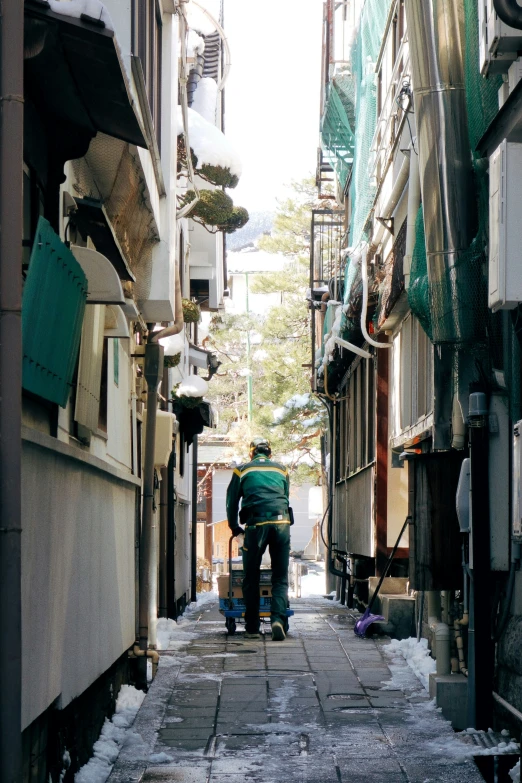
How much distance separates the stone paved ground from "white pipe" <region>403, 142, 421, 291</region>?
3.84m

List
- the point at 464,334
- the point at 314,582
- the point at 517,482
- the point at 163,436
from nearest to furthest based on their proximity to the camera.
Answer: the point at 517,482
the point at 464,334
the point at 163,436
the point at 314,582

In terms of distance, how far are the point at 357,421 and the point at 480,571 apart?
13.5 meters

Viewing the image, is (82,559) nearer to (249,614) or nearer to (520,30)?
(520,30)

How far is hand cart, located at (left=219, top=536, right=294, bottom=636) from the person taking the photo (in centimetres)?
1363

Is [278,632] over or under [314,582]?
over

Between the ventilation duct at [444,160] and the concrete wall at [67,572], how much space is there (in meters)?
2.72

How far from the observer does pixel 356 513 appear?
19547mm

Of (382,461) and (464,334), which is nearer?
(464,334)

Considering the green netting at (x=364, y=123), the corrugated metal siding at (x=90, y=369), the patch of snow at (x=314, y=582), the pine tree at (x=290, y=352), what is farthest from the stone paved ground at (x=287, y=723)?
the pine tree at (x=290, y=352)

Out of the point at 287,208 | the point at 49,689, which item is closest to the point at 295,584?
the point at 287,208

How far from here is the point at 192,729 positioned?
25.8 ft

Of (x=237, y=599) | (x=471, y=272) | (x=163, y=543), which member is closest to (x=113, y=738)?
(x=471, y=272)

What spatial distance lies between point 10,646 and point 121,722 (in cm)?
450

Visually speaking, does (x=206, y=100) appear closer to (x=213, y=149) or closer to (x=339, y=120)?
(x=339, y=120)
